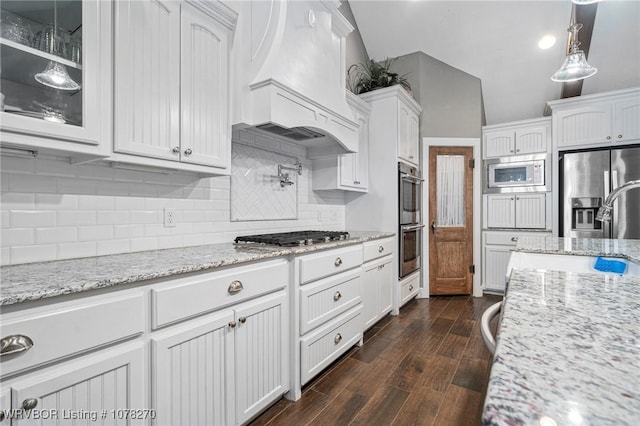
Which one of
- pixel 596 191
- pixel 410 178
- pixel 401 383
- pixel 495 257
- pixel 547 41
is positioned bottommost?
pixel 401 383

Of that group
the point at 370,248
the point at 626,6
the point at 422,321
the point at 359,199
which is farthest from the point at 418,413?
the point at 626,6

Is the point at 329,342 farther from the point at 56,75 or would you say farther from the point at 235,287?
the point at 56,75

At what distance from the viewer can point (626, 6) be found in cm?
318

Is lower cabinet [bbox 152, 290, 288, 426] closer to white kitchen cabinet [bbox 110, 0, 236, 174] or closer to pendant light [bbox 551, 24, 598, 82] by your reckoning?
white kitchen cabinet [bbox 110, 0, 236, 174]

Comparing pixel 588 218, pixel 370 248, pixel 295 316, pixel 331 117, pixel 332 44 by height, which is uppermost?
pixel 332 44

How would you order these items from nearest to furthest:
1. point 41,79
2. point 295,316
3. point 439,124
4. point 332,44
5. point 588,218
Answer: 1. point 41,79
2. point 295,316
3. point 332,44
4. point 588,218
5. point 439,124

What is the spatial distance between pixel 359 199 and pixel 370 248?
0.94 metres

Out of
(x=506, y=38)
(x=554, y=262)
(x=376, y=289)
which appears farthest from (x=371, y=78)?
(x=554, y=262)

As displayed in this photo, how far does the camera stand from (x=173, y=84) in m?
1.56

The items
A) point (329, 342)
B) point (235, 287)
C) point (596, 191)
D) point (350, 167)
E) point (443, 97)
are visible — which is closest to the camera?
point (235, 287)

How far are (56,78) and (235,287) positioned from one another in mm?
1130

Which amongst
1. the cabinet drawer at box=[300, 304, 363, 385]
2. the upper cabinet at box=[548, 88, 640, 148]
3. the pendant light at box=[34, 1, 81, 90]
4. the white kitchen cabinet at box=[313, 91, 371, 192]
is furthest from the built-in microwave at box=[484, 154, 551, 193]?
the pendant light at box=[34, 1, 81, 90]

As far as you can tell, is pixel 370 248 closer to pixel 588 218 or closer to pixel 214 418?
pixel 214 418

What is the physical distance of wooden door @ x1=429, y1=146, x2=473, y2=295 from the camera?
13.2ft
